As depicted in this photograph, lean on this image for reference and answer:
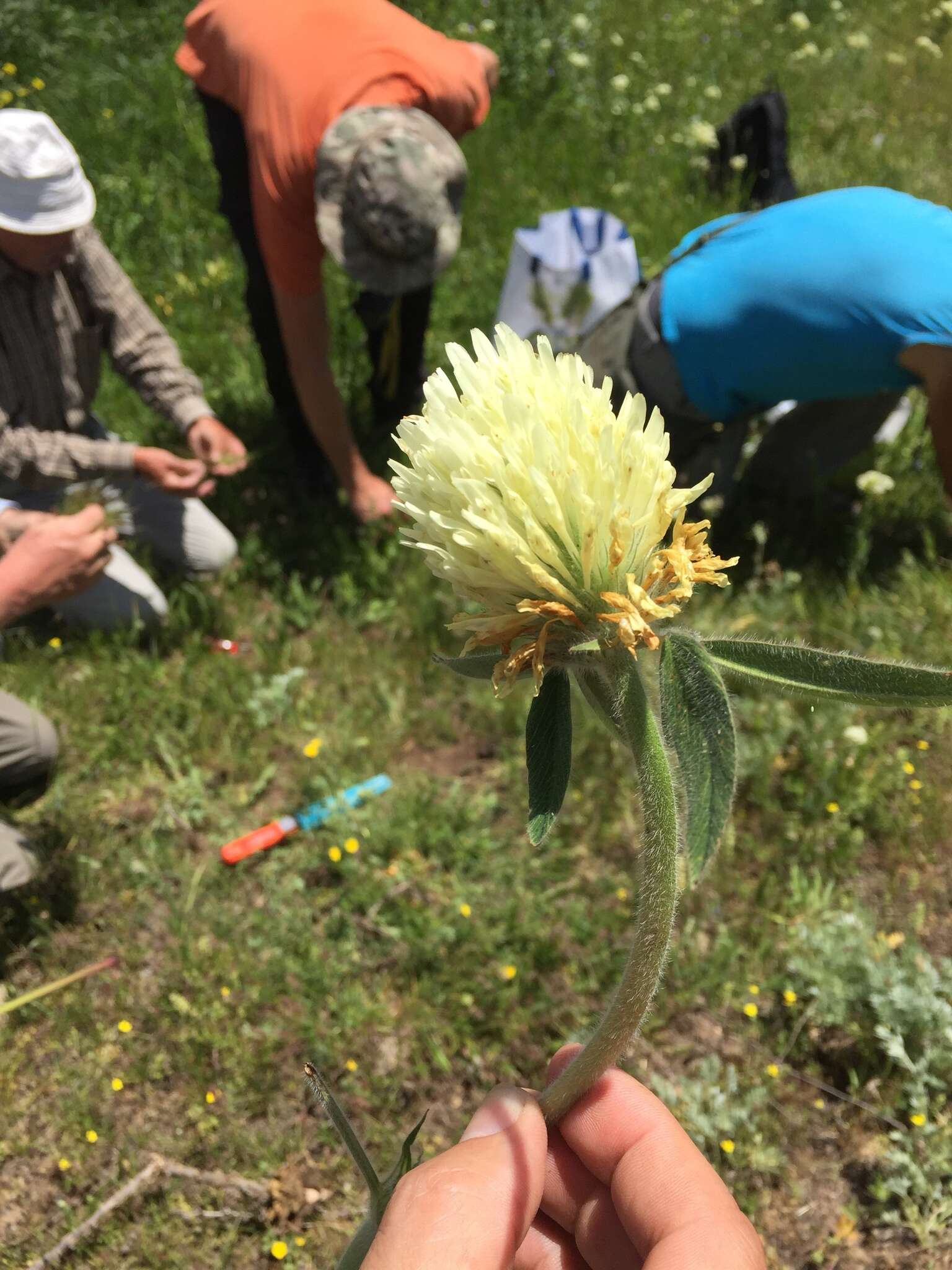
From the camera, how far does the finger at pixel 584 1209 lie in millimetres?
1388

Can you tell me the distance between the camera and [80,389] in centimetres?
315

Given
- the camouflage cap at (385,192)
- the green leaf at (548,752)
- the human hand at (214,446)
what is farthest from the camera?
the human hand at (214,446)

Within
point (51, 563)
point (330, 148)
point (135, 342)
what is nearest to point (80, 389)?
point (135, 342)

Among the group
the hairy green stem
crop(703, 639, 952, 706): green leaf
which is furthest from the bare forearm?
crop(703, 639, 952, 706): green leaf

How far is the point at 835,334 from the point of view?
2465mm

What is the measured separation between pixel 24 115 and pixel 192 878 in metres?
2.18

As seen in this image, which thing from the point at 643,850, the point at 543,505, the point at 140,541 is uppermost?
the point at 543,505

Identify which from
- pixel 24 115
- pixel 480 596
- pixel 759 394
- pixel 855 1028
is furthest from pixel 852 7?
pixel 480 596

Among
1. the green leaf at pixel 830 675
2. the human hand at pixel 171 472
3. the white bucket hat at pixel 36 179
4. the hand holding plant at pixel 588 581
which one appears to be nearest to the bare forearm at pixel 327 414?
the human hand at pixel 171 472

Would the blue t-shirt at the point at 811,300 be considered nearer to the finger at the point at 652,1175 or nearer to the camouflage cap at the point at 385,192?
the camouflage cap at the point at 385,192

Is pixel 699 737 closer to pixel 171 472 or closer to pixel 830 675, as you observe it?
pixel 830 675

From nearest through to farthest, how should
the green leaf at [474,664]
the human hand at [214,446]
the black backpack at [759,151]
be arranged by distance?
the green leaf at [474,664], the human hand at [214,446], the black backpack at [759,151]

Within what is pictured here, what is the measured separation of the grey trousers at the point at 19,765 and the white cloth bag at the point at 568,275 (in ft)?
7.15

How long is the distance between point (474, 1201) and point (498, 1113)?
0.13m
